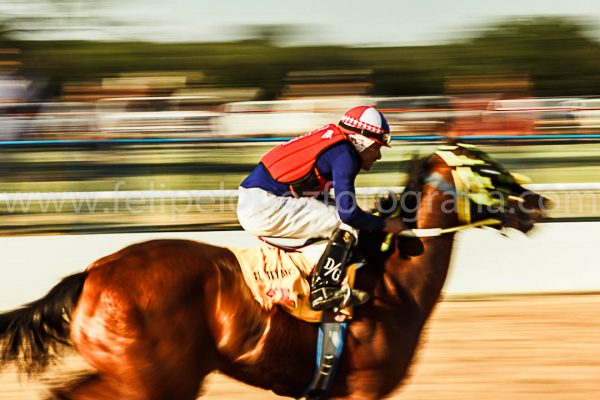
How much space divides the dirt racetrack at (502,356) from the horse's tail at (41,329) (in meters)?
0.82

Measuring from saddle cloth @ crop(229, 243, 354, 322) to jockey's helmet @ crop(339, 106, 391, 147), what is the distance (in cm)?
59

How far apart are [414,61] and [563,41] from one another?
7.90 metres

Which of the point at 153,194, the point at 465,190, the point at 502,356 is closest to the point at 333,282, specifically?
the point at 465,190

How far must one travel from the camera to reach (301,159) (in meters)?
4.14

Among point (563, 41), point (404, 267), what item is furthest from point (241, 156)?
point (563, 41)

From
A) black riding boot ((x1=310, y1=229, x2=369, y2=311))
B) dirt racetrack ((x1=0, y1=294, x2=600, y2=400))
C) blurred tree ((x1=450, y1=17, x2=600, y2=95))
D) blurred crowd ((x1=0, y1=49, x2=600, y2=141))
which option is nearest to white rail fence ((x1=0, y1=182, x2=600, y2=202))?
dirt racetrack ((x1=0, y1=294, x2=600, y2=400))

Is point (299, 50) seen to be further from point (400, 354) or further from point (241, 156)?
point (400, 354)

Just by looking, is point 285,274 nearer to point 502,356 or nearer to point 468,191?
point 468,191

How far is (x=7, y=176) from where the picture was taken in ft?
27.5

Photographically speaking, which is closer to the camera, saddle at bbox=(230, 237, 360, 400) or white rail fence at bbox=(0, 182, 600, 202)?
saddle at bbox=(230, 237, 360, 400)

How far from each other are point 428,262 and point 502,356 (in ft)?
6.99

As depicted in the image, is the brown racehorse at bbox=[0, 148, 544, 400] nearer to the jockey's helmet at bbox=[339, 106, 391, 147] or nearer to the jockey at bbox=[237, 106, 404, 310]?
the jockey at bbox=[237, 106, 404, 310]

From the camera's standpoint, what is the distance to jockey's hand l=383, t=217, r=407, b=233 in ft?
13.9

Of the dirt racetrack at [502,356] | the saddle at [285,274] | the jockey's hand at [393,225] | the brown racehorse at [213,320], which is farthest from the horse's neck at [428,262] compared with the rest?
the dirt racetrack at [502,356]
